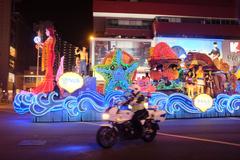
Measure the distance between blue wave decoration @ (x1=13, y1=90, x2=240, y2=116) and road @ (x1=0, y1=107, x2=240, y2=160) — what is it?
4320mm

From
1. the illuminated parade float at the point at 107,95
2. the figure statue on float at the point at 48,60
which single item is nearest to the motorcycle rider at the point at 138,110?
the illuminated parade float at the point at 107,95

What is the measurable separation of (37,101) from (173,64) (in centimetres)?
1348

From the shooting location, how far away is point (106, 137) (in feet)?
39.1

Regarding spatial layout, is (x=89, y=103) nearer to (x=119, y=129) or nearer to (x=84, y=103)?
(x=84, y=103)

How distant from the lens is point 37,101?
20.8 meters

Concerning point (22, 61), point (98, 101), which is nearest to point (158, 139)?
point (98, 101)

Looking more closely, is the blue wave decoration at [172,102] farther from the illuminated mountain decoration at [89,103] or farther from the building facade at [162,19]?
the building facade at [162,19]

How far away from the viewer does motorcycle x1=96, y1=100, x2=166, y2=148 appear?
39.0 ft

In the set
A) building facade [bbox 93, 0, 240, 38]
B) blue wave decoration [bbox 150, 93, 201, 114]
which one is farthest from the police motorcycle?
building facade [bbox 93, 0, 240, 38]

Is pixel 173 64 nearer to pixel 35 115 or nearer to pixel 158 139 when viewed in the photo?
pixel 35 115

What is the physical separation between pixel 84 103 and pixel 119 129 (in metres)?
9.30

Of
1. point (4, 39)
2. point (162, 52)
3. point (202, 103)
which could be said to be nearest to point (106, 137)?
point (202, 103)

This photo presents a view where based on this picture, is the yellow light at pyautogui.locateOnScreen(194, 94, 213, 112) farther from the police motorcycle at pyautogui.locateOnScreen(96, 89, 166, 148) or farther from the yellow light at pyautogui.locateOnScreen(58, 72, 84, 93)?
the police motorcycle at pyautogui.locateOnScreen(96, 89, 166, 148)

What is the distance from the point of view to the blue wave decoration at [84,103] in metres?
20.9
